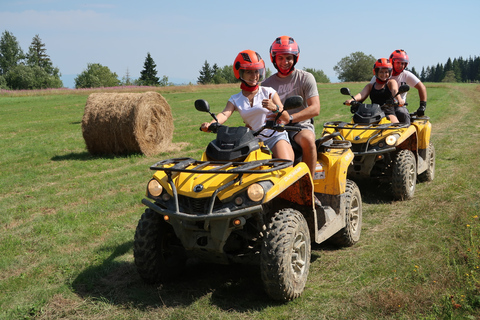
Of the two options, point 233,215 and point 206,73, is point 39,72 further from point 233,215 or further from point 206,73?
point 233,215

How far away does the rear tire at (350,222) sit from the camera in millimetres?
5680

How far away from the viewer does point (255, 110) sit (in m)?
4.93

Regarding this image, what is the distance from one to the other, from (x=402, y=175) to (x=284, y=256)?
4.30 meters

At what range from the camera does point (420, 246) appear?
5.45 meters

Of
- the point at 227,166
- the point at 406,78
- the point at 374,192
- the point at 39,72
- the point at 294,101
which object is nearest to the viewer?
the point at 227,166

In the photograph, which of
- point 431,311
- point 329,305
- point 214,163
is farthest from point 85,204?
point 431,311

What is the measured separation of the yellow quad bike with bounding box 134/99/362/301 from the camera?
13.0ft

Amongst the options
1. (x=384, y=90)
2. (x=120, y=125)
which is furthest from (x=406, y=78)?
(x=120, y=125)

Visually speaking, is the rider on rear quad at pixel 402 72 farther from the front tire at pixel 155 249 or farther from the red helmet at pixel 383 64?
the front tire at pixel 155 249

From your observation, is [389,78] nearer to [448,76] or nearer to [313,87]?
[313,87]

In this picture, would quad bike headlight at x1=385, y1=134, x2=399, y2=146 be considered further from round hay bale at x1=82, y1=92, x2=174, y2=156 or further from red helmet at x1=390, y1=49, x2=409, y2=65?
round hay bale at x1=82, y1=92, x2=174, y2=156

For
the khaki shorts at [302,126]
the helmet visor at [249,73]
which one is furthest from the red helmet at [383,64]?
the helmet visor at [249,73]

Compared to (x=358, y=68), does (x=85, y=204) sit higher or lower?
lower

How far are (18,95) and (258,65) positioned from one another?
41.0 m
